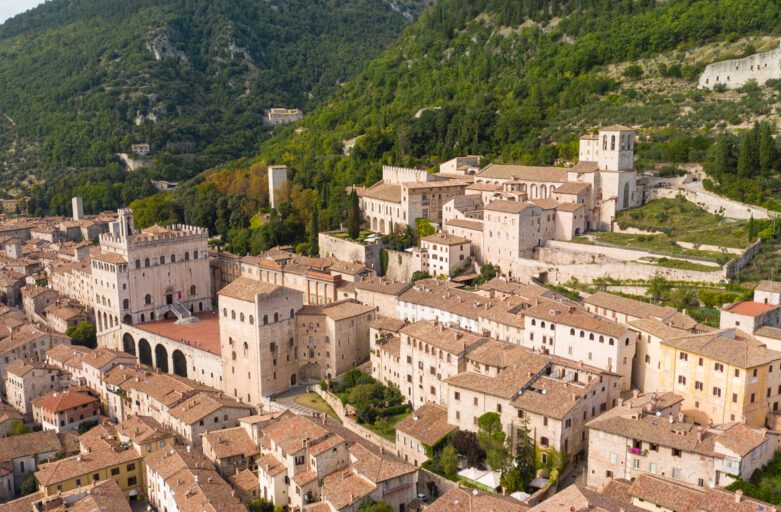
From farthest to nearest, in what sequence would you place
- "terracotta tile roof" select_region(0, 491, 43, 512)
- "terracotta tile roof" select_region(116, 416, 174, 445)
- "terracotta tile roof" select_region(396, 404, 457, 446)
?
"terracotta tile roof" select_region(116, 416, 174, 445)
"terracotta tile roof" select_region(396, 404, 457, 446)
"terracotta tile roof" select_region(0, 491, 43, 512)

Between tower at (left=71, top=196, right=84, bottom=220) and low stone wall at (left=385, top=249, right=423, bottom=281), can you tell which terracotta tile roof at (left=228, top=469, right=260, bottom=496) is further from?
tower at (left=71, top=196, right=84, bottom=220)

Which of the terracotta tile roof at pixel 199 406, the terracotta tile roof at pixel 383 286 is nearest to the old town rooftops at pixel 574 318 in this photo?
the terracotta tile roof at pixel 383 286

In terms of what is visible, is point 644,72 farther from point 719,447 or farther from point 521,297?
point 719,447

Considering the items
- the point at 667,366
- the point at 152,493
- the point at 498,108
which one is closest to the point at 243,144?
the point at 498,108

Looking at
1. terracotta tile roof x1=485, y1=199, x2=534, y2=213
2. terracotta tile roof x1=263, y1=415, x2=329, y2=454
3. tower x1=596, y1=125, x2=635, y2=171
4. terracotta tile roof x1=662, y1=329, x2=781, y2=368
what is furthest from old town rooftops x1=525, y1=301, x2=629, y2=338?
tower x1=596, y1=125, x2=635, y2=171

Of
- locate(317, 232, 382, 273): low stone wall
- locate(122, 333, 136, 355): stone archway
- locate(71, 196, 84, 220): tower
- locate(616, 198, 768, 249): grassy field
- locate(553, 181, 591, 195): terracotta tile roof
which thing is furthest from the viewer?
locate(71, 196, 84, 220): tower

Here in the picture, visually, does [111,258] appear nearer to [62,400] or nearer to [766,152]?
[62,400]
